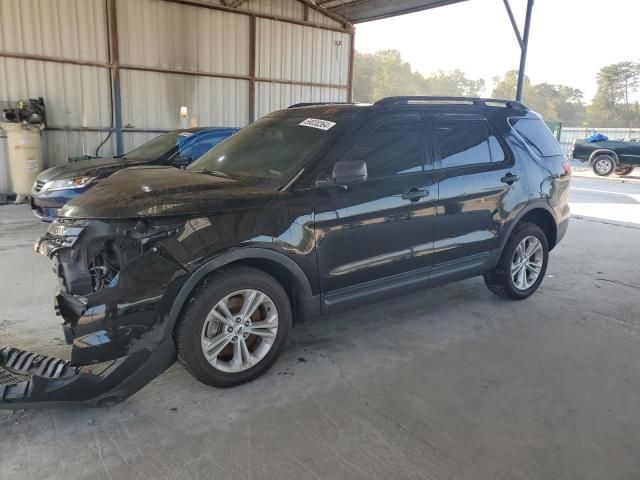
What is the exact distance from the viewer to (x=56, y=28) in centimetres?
1070

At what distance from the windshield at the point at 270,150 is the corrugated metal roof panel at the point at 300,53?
1061 cm

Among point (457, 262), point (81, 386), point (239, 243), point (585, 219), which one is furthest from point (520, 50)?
point (81, 386)

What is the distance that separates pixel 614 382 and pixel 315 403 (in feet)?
6.60

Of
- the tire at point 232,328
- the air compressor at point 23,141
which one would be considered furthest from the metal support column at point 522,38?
the air compressor at point 23,141

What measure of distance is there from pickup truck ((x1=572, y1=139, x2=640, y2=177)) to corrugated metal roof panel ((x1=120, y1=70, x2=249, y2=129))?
39.8ft

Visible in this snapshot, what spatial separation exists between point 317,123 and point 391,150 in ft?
1.89

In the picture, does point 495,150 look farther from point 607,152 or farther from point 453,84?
point 453,84

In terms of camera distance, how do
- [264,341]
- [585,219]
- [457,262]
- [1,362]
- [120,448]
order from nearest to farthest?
[120,448] < [1,362] < [264,341] < [457,262] < [585,219]

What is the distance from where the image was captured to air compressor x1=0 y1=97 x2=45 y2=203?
9.76 m

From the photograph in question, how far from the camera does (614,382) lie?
3.30 metres

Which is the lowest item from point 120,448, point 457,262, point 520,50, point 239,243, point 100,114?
point 120,448

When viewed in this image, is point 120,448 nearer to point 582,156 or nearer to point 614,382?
point 614,382

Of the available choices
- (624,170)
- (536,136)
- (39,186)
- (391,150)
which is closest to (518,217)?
(536,136)

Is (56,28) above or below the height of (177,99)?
above
